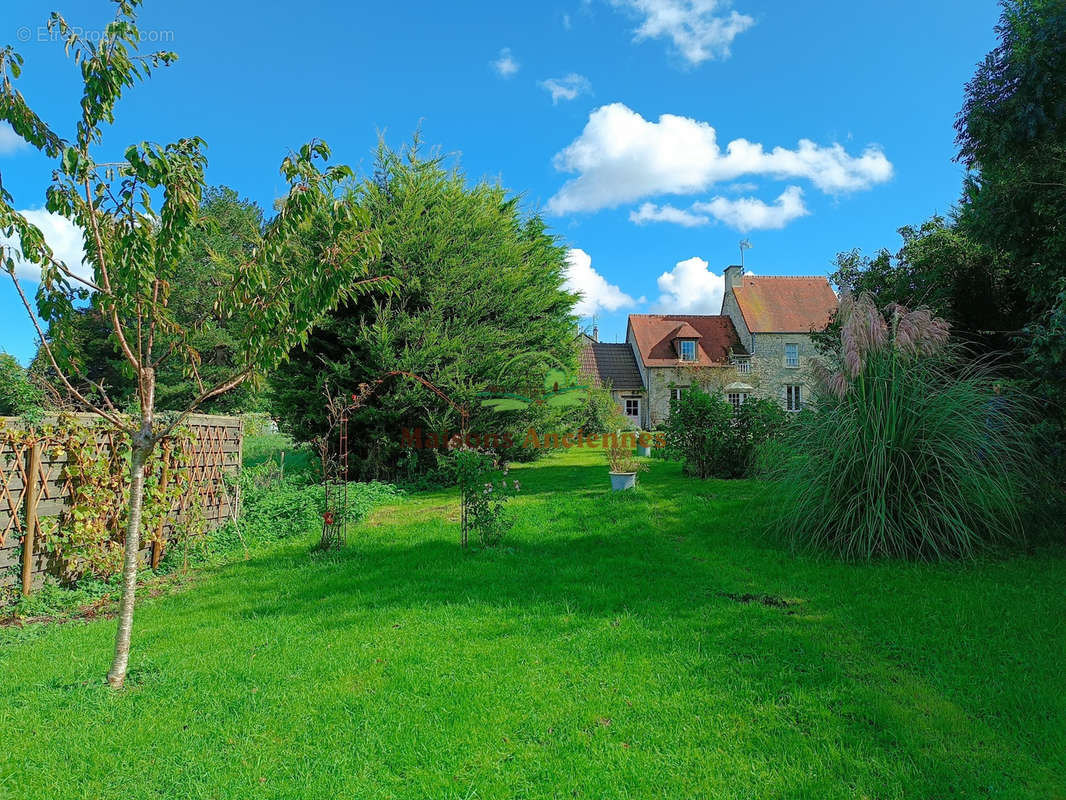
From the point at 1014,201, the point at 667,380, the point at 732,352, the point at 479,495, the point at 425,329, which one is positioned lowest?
the point at 479,495

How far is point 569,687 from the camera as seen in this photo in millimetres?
3232

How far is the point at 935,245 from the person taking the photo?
10320 mm

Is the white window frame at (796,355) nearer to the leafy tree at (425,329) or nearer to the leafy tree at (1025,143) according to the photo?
the leafy tree at (425,329)

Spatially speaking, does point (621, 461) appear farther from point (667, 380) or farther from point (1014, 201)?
point (667, 380)

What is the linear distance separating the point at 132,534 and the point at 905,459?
634 cm

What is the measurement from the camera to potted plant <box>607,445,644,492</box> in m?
9.53

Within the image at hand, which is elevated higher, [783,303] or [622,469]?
[783,303]

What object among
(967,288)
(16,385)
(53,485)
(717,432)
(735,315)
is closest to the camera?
(53,485)

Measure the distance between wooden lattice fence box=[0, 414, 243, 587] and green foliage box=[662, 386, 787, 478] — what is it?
25.9 feet

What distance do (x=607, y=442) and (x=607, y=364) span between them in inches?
504

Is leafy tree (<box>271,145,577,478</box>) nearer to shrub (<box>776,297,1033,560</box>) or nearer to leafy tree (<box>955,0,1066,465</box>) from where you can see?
shrub (<box>776,297,1033,560</box>)

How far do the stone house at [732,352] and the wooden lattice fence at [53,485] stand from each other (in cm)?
2115

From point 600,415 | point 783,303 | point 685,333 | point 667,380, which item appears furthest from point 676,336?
point 600,415

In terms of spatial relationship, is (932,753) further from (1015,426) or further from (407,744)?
(1015,426)
